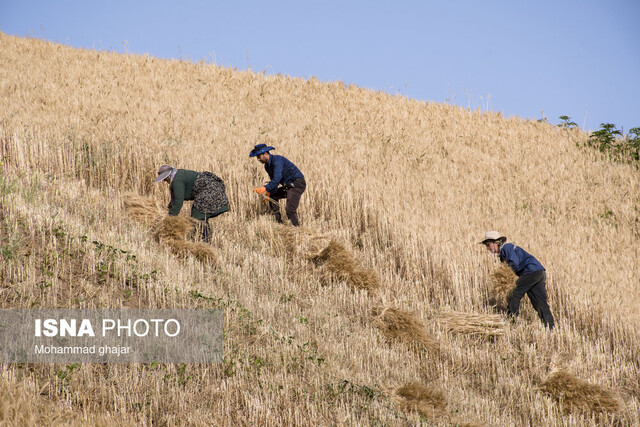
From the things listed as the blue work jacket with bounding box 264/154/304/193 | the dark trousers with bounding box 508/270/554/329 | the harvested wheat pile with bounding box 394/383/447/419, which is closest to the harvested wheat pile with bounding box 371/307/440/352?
the harvested wheat pile with bounding box 394/383/447/419

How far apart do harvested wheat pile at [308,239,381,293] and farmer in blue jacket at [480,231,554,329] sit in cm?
156

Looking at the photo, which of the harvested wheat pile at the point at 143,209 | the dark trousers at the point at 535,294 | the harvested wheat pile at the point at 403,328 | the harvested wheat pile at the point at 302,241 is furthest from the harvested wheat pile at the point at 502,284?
the harvested wheat pile at the point at 143,209

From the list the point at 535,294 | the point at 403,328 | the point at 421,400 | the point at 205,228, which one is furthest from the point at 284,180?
the point at 421,400

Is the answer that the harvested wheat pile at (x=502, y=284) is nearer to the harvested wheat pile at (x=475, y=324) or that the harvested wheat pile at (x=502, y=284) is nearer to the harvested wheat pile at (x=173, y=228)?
the harvested wheat pile at (x=475, y=324)

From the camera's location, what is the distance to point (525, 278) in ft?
22.7

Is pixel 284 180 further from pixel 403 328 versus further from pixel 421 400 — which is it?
pixel 421 400

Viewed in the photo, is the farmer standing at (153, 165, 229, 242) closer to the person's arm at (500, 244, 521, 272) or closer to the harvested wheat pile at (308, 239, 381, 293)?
the harvested wheat pile at (308, 239, 381, 293)

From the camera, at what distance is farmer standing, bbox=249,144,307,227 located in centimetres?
842

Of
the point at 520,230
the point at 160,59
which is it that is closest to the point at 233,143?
the point at 520,230

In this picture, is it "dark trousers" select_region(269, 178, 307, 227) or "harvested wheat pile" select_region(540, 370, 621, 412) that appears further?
"dark trousers" select_region(269, 178, 307, 227)

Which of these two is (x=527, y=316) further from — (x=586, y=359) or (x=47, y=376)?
(x=47, y=376)

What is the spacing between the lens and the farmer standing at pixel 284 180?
8.42 m

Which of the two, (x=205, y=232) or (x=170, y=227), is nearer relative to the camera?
(x=170, y=227)

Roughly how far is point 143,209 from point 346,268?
3.14m
